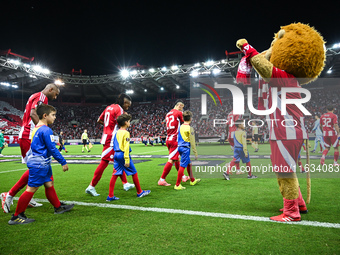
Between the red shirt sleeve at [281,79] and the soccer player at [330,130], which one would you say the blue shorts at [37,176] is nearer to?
the red shirt sleeve at [281,79]

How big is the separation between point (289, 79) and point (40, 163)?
3403mm

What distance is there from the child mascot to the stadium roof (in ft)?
68.2

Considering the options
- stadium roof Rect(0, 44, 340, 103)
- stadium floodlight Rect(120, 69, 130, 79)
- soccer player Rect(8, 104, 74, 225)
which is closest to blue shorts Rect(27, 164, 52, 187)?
soccer player Rect(8, 104, 74, 225)

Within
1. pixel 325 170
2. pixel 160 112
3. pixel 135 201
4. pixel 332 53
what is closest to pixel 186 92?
pixel 160 112

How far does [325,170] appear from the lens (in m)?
6.61

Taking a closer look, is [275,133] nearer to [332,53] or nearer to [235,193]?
[235,193]

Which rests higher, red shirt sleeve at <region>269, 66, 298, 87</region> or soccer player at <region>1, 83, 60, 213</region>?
red shirt sleeve at <region>269, 66, 298, 87</region>

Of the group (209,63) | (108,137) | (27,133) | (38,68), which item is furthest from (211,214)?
(38,68)

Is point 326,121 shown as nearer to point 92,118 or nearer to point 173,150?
point 173,150

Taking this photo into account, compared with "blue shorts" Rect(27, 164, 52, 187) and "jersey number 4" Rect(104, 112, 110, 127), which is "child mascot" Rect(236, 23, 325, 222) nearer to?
"jersey number 4" Rect(104, 112, 110, 127)

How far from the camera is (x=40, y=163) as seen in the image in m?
3.00

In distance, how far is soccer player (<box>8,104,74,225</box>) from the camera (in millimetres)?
2914

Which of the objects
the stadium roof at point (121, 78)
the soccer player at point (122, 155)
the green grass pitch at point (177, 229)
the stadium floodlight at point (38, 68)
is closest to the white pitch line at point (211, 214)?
the green grass pitch at point (177, 229)

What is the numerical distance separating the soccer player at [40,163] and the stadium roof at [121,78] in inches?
907
